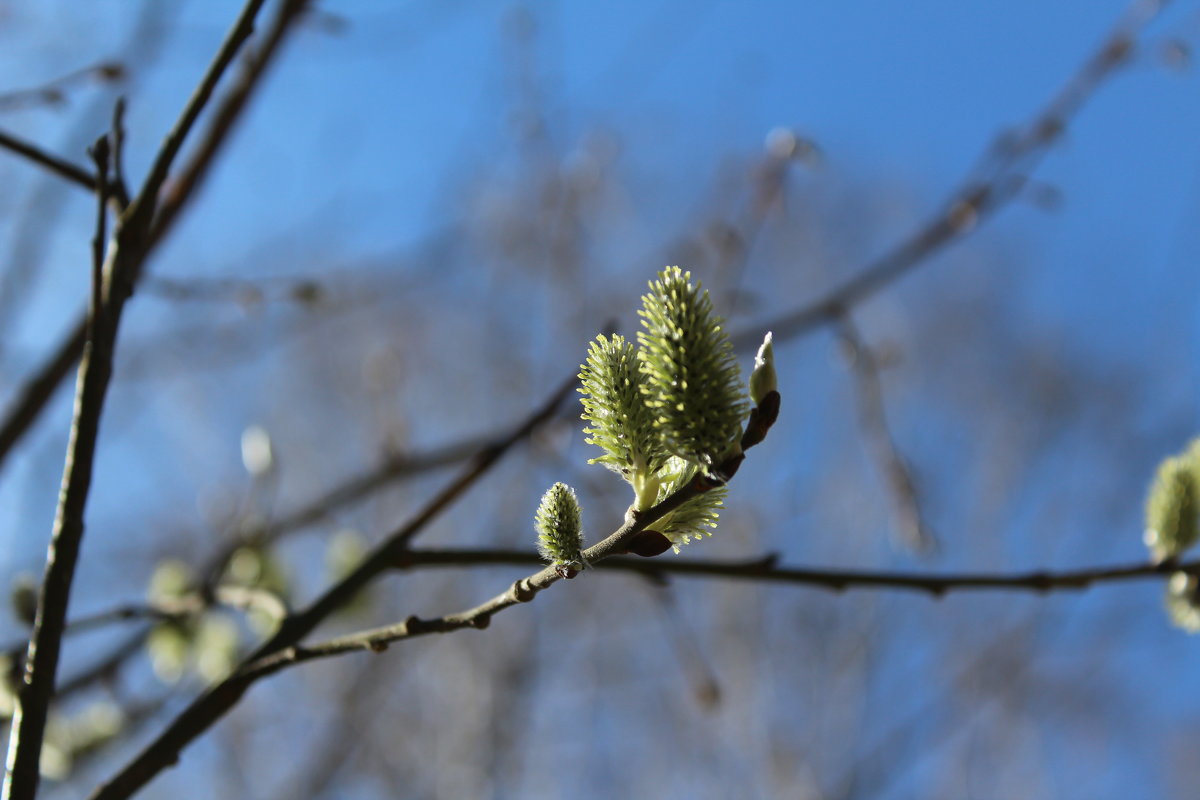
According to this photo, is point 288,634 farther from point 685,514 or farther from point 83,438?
point 685,514

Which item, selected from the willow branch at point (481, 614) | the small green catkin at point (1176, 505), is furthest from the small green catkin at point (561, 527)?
the small green catkin at point (1176, 505)

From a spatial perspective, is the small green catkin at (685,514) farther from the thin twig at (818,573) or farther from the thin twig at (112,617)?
the thin twig at (112,617)

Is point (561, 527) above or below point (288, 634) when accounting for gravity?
below

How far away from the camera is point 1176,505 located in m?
0.95

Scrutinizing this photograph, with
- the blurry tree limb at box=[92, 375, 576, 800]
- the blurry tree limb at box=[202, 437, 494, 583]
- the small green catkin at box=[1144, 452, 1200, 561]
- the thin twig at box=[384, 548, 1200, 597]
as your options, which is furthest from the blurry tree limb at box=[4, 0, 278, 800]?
the small green catkin at box=[1144, 452, 1200, 561]

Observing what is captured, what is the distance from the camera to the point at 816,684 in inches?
231

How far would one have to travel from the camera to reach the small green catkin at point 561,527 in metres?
0.56

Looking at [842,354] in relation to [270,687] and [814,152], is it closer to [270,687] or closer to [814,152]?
[814,152]

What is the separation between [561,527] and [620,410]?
0.08 meters

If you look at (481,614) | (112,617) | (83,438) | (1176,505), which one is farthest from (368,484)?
(1176,505)

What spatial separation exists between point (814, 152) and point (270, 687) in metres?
6.07

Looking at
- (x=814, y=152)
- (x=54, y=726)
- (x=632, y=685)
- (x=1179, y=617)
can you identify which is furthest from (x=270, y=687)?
(x=1179, y=617)

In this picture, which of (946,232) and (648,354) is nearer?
(648,354)

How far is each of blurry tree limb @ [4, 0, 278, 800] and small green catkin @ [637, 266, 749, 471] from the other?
51 centimetres
